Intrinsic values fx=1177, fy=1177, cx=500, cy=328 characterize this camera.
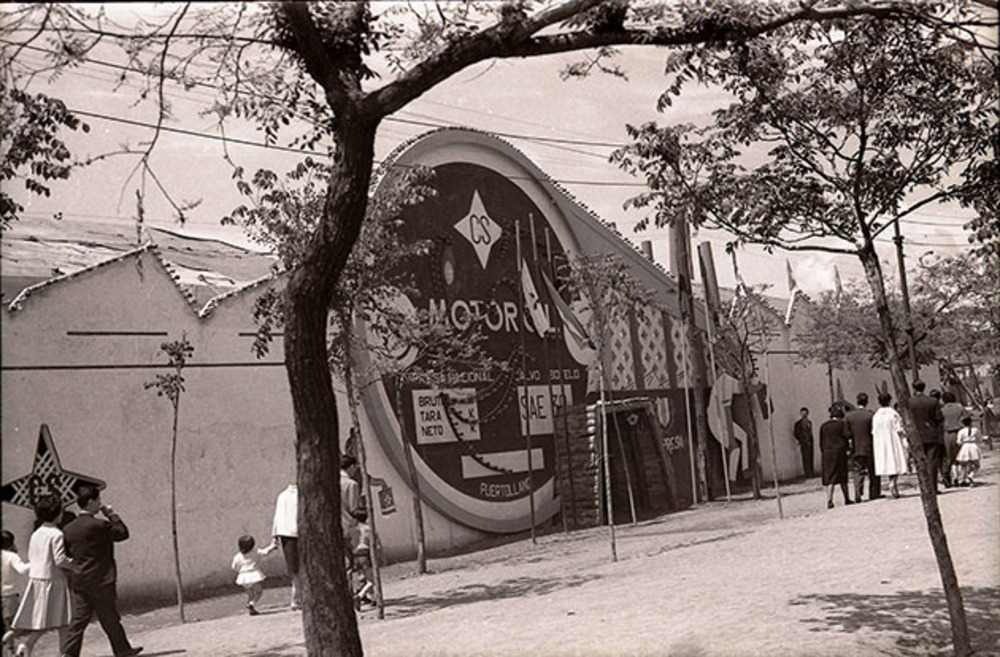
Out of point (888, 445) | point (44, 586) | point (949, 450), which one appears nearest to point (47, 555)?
point (44, 586)

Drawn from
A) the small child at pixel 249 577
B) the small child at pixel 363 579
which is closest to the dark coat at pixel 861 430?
the small child at pixel 363 579

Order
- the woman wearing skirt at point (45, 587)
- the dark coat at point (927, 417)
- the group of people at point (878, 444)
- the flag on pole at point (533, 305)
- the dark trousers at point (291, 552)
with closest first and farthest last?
the woman wearing skirt at point (45, 587) → the dark trousers at point (291, 552) → the dark coat at point (927, 417) → the group of people at point (878, 444) → the flag on pole at point (533, 305)

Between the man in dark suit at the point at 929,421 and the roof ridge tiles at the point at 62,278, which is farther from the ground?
the roof ridge tiles at the point at 62,278

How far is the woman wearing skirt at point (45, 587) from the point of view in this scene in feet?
33.9

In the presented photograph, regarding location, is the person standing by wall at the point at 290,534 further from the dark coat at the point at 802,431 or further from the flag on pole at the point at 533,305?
the dark coat at the point at 802,431

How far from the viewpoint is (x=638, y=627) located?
9.32m

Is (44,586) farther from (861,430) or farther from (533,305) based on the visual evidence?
(533,305)

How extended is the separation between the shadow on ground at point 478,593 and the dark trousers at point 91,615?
2.65 metres

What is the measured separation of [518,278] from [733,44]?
14228 millimetres

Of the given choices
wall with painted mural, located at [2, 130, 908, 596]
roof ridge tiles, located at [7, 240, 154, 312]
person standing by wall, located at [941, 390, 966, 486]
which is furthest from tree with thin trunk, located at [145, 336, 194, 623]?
person standing by wall, located at [941, 390, 966, 486]

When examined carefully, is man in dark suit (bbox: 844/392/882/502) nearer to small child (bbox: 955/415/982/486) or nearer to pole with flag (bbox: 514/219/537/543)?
small child (bbox: 955/415/982/486)

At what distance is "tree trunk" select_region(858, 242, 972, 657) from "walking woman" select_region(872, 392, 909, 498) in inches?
398

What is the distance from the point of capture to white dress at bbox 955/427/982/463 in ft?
61.9

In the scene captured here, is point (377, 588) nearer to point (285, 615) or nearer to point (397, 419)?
point (285, 615)
